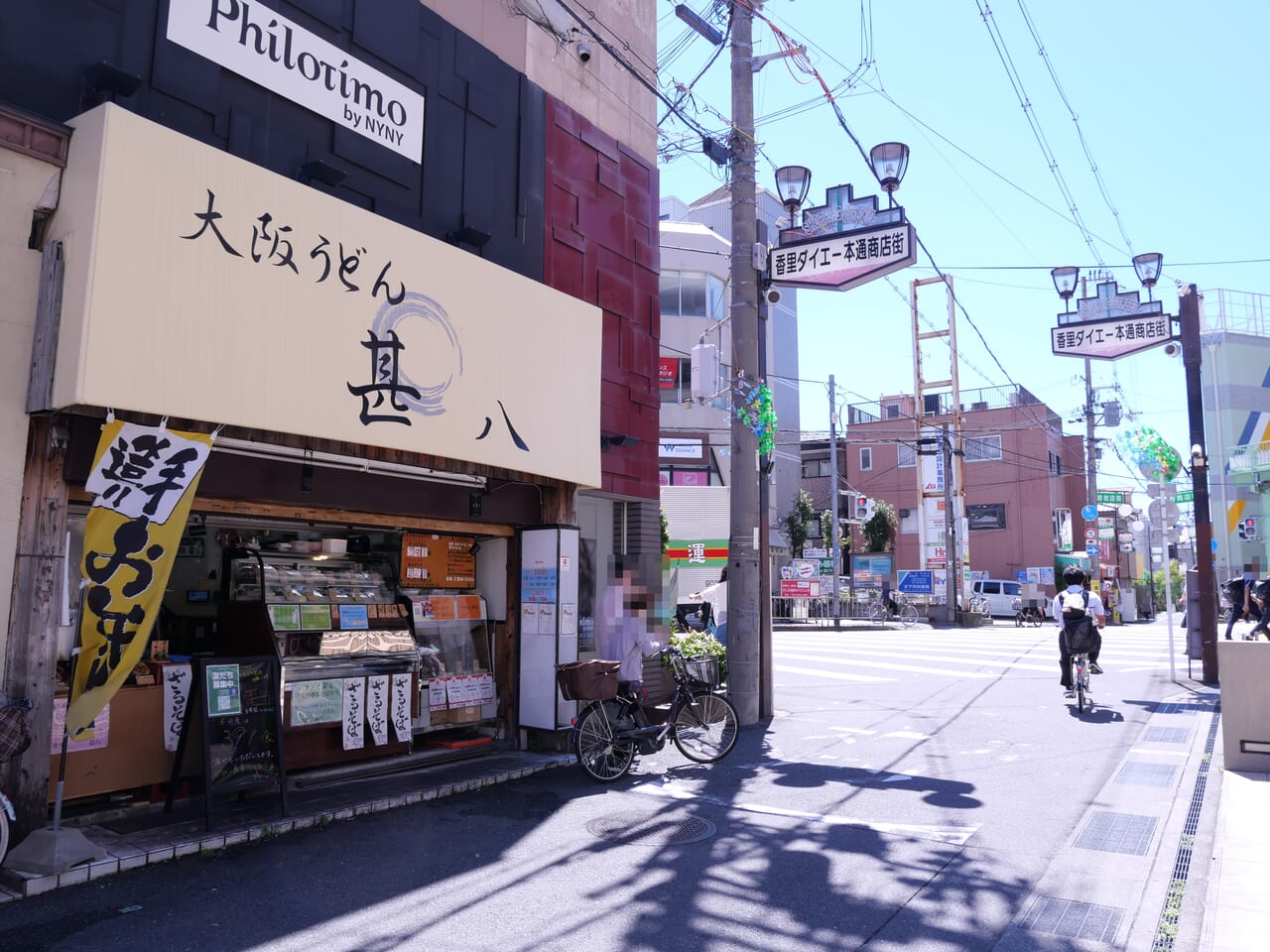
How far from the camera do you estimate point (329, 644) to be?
28.3 ft

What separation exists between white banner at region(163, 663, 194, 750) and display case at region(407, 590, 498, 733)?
8.16 feet

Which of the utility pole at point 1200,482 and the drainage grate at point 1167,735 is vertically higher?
the utility pole at point 1200,482

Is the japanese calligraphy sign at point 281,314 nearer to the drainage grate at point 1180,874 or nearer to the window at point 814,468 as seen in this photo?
the drainage grate at point 1180,874

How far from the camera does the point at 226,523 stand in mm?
8258

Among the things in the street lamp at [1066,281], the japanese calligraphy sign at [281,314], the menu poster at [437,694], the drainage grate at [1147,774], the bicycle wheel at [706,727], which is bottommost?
the drainage grate at [1147,774]

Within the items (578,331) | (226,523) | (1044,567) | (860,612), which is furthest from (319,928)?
(1044,567)

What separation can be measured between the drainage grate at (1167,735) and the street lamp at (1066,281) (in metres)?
7.86

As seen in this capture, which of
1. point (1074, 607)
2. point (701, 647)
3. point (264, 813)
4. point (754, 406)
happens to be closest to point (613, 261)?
point (754, 406)

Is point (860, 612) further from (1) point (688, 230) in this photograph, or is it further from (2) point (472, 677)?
(2) point (472, 677)

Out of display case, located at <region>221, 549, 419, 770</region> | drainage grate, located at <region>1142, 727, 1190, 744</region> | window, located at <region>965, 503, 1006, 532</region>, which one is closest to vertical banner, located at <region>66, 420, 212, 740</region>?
display case, located at <region>221, 549, 419, 770</region>

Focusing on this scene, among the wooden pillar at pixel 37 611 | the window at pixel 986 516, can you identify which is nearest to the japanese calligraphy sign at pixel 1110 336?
the wooden pillar at pixel 37 611

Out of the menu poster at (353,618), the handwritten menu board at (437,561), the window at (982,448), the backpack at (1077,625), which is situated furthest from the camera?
the window at (982,448)

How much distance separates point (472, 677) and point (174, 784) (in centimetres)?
345

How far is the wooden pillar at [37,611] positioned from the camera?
5789 mm
